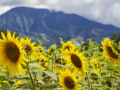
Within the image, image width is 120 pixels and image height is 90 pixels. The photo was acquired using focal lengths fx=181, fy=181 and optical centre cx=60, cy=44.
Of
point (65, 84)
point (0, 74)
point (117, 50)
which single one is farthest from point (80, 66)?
point (0, 74)

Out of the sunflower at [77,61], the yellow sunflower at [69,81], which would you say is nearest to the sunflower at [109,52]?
the sunflower at [77,61]

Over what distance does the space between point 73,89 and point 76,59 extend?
539mm

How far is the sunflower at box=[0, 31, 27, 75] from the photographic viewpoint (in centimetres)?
212

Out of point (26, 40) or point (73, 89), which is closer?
point (73, 89)

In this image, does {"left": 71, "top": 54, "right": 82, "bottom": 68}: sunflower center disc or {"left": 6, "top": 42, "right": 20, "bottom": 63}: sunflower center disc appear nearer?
{"left": 6, "top": 42, "right": 20, "bottom": 63}: sunflower center disc

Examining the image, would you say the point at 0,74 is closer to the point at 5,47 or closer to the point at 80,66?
the point at 5,47

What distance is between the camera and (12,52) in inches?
89.6

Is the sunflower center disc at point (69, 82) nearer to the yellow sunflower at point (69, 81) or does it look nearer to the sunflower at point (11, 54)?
the yellow sunflower at point (69, 81)

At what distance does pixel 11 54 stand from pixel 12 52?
4 cm

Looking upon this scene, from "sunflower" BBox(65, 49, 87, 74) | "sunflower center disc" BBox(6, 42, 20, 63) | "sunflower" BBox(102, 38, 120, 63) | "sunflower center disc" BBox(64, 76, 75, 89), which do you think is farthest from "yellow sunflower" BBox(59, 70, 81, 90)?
"sunflower center disc" BBox(6, 42, 20, 63)

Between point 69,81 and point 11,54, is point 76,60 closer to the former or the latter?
point 69,81

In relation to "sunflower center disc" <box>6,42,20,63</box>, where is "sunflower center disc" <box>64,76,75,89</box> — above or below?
below

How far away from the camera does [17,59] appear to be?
7.29 ft

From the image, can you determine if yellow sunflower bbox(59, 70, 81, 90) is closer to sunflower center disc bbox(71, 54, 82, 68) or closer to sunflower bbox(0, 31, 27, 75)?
sunflower center disc bbox(71, 54, 82, 68)
